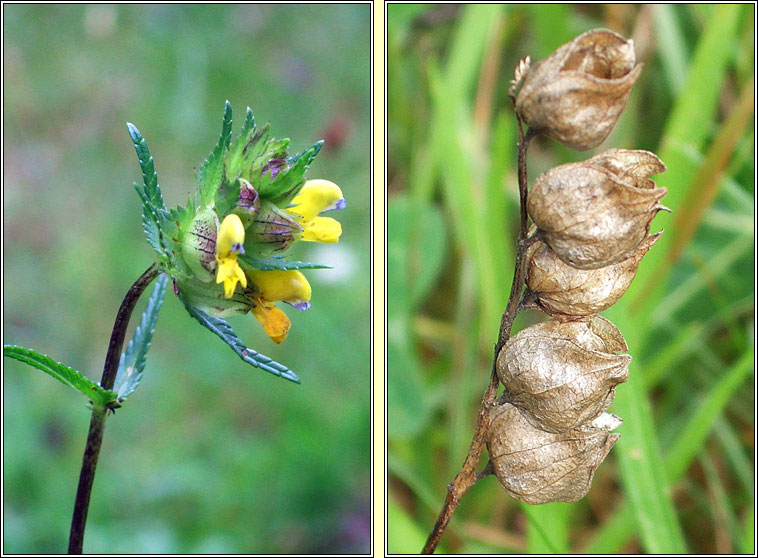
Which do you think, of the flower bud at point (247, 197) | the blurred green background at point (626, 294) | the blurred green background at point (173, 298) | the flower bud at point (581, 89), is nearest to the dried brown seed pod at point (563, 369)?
the flower bud at point (581, 89)

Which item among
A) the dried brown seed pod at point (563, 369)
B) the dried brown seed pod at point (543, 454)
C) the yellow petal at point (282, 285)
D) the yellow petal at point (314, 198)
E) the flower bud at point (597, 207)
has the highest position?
the yellow petal at point (314, 198)

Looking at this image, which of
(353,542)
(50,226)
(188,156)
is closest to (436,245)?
(353,542)

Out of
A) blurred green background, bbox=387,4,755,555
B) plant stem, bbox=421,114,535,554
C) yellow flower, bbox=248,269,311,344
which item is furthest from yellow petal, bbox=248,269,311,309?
blurred green background, bbox=387,4,755,555

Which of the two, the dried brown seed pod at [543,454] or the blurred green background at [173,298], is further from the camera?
the blurred green background at [173,298]

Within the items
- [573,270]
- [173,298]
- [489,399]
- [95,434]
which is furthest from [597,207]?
[173,298]

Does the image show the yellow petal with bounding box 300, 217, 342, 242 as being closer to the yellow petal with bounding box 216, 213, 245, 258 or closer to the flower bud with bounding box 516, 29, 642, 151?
the yellow petal with bounding box 216, 213, 245, 258

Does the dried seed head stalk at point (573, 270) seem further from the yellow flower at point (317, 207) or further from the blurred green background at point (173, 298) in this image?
the blurred green background at point (173, 298)
